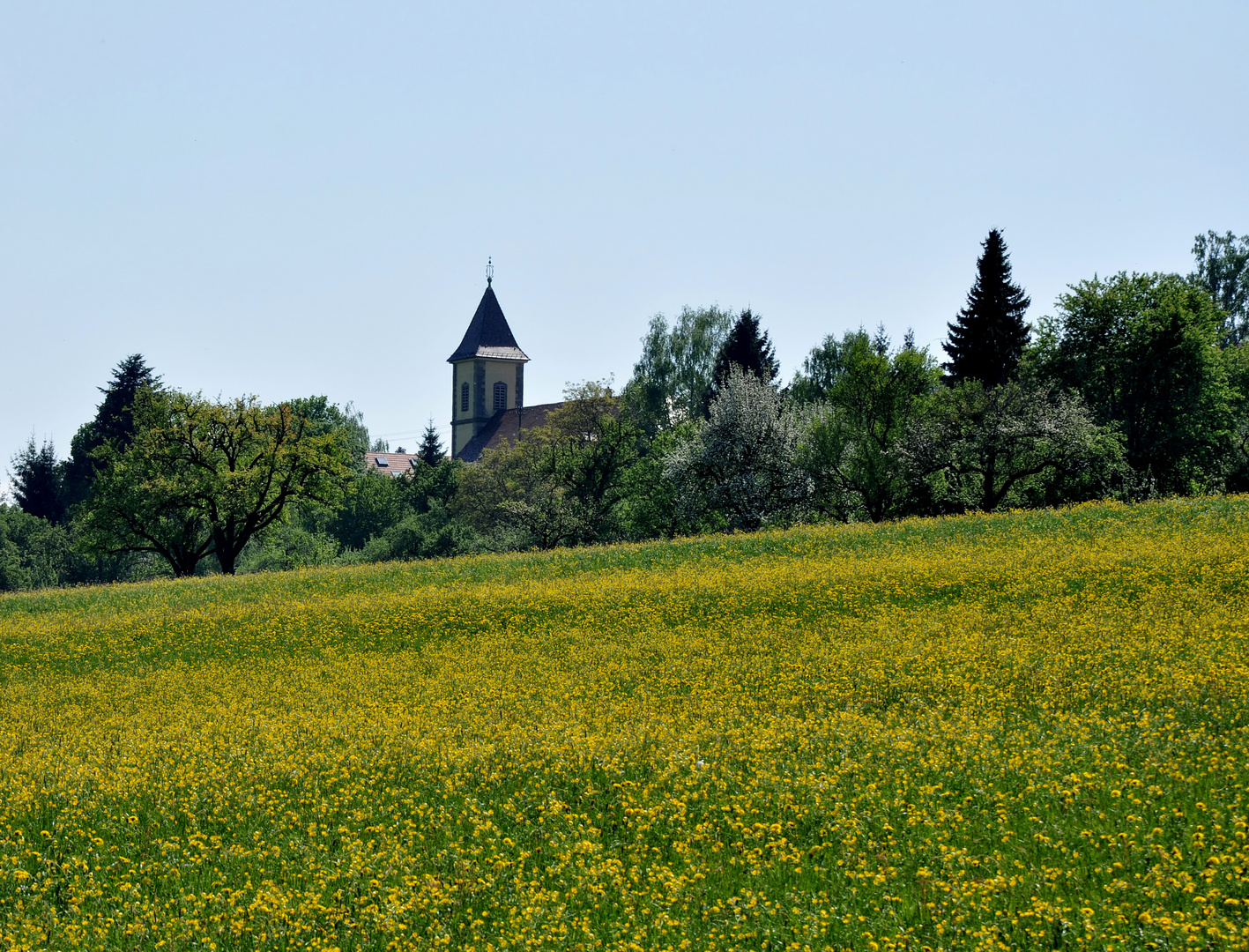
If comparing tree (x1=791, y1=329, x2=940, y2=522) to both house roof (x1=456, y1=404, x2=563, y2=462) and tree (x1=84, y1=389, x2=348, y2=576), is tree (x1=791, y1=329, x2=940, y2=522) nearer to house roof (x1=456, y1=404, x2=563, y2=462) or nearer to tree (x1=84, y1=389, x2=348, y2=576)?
tree (x1=84, y1=389, x2=348, y2=576)

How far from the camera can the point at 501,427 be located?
103m

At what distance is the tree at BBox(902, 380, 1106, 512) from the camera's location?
40969 millimetres

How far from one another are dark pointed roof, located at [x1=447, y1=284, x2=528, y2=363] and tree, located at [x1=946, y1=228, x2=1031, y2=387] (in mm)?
63246

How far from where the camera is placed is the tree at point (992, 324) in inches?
1977

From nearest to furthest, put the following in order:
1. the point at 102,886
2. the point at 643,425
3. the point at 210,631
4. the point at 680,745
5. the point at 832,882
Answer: the point at 832,882
the point at 102,886
the point at 680,745
the point at 210,631
the point at 643,425

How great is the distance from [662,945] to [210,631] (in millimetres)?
21969

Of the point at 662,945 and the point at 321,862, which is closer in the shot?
the point at 662,945

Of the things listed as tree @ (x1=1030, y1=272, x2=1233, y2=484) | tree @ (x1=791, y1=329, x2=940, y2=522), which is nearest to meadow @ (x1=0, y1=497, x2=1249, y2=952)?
tree @ (x1=791, y1=329, x2=940, y2=522)

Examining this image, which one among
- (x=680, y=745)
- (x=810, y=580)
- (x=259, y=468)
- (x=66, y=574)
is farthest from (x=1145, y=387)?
(x=66, y=574)

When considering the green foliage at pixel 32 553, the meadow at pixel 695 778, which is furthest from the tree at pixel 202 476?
the green foliage at pixel 32 553

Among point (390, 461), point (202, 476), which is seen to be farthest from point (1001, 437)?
point (390, 461)

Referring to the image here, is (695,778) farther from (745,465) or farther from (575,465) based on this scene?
(575,465)

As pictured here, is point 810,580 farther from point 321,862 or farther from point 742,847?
point 321,862

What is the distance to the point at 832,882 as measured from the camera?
29.9 ft
